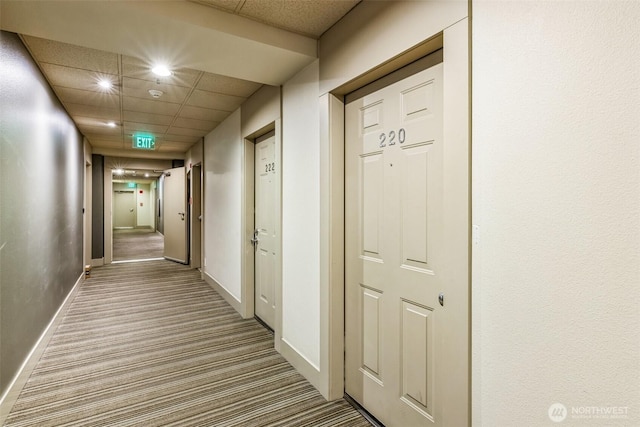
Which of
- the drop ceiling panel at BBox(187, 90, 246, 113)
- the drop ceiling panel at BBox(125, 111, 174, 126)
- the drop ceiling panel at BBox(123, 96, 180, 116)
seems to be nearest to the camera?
the drop ceiling panel at BBox(187, 90, 246, 113)

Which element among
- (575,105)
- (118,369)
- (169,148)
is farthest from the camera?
(169,148)

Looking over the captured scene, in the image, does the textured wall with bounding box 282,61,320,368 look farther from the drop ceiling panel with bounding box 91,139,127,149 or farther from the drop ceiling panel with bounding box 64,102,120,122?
the drop ceiling panel with bounding box 91,139,127,149

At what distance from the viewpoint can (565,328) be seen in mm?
1041

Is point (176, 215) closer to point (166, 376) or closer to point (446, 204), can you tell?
point (166, 376)

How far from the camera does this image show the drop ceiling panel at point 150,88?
3180 mm

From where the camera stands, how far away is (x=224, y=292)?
4625 millimetres

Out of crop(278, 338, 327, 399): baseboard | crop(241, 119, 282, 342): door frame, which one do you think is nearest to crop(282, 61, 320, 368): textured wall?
crop(278, 338, 327, 399): baseboard

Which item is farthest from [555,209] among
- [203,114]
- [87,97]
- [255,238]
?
[87,97]

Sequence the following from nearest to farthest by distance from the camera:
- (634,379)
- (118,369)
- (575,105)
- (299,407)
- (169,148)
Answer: (634,379), (575,105), (299,407), (118,369), (169,148)

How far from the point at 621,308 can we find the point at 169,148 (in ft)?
24.4

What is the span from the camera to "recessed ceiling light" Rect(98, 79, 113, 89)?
3.13 metres

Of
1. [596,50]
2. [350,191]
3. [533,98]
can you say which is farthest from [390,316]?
[596,50]

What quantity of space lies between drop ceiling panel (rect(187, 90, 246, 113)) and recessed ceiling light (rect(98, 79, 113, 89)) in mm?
770

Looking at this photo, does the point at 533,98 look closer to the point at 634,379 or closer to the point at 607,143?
the point at 607,143
